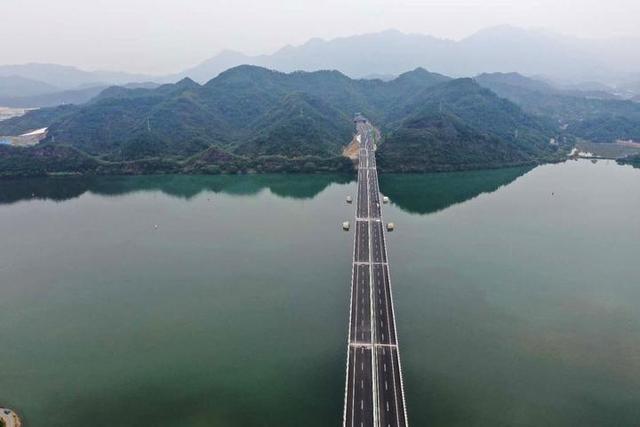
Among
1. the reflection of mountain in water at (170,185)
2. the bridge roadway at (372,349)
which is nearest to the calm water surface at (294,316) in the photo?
the bridge roadway at (372,349)

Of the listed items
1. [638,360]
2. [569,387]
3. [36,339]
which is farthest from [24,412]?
[638,360]

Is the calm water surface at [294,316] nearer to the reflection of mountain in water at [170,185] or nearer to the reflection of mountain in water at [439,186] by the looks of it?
the reflection of mountain in water at [439,186]

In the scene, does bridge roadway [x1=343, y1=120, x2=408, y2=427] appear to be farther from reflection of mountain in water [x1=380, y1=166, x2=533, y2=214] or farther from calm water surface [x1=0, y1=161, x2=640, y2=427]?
reflection of mountain in water [x1=380, y1=166, x2=533, y2=214]

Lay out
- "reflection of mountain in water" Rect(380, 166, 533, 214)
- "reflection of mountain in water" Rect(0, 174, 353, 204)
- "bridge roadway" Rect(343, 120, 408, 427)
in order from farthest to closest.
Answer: "reflection of mountain in water" Rect(0, 174, 353, 204) < "reflection of mountain in water" Rect(380, 166, 533, 214) < "bridge roadway" Rect(343, 120, 408, 427)

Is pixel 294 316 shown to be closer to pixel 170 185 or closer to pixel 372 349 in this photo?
pixel 372 349

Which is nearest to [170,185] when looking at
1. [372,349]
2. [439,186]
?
[439,186]

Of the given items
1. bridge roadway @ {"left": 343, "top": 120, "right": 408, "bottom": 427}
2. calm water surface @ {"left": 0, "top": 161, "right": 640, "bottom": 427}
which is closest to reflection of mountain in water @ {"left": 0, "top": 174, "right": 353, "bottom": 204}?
calm water surface @ {"left": 0, "top": 161, "right": 640, "bottom": 427}
